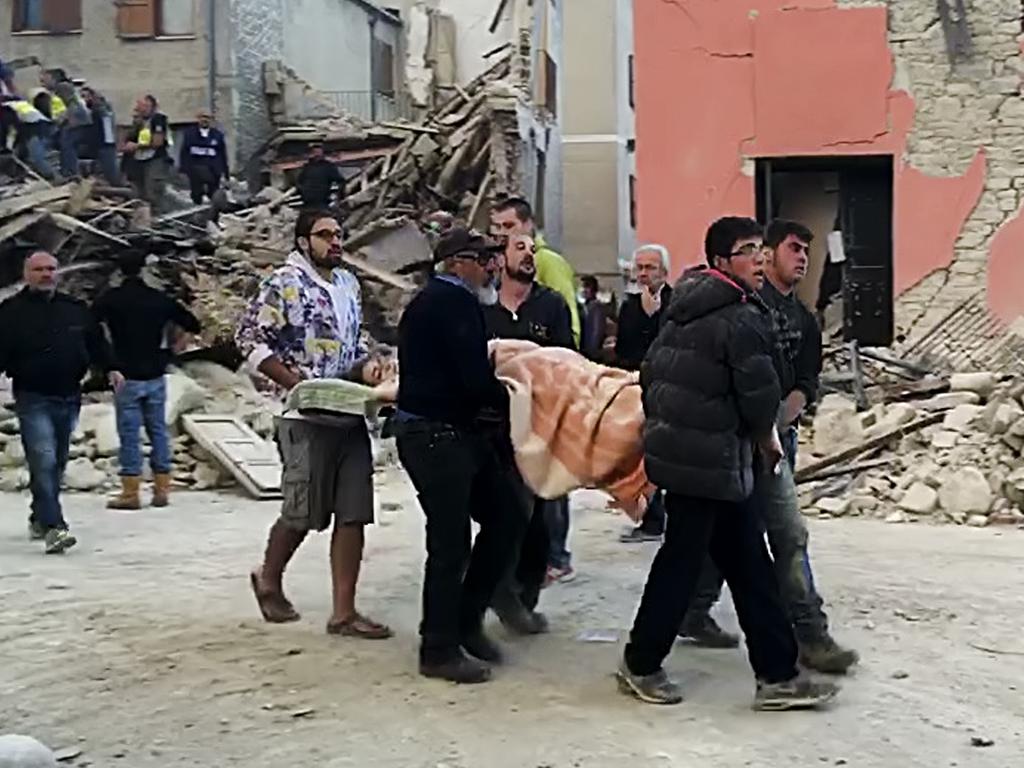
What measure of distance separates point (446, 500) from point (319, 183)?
16385mm

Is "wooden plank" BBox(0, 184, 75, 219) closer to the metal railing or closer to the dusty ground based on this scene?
the dusty ground

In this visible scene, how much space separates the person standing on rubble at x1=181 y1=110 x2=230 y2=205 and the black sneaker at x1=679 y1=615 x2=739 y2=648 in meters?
16.5

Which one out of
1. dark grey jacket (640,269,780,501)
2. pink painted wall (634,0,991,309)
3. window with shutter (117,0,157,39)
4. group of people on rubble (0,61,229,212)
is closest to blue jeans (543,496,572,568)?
dark grey jacket (640,269,780,501)

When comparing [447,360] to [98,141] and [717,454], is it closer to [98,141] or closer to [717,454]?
[717,454]

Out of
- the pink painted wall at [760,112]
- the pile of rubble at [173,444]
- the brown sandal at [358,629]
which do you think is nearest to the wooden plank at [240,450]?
the pile of rubble at [173,444]

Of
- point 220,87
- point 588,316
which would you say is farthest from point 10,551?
point 220,87

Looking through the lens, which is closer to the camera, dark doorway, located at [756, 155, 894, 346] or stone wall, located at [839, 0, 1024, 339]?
stone wall, located at [839, 0, 1024, 339]

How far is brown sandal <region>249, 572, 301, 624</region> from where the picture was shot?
686 cm

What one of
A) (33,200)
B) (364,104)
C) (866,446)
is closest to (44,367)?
(866,446)

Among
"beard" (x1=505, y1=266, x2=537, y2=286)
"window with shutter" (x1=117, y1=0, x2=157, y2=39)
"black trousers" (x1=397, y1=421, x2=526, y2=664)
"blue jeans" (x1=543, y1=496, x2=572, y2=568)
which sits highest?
"window with shutter" (x1=117, y1=0, x2=157, y2=39)

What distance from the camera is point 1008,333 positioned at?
15438mm

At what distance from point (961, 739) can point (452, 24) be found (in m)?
28.7

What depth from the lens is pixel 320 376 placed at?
6.40 m

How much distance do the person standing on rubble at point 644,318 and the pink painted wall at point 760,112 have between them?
24.0ft
